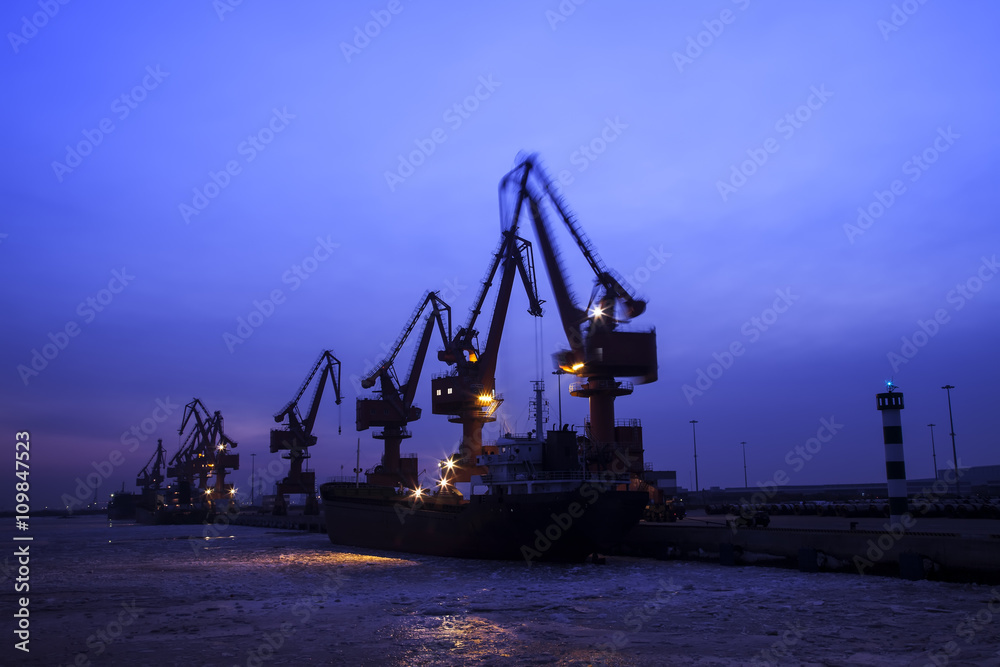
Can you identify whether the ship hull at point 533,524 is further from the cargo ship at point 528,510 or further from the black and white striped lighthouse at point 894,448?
the black and white striped lighthouse at point 894,448

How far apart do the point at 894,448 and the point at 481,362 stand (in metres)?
42.6

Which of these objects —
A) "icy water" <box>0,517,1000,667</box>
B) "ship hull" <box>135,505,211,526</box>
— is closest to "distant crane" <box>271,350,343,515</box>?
"ship hull" <box>135,505,211,526</box>

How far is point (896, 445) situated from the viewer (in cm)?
3064

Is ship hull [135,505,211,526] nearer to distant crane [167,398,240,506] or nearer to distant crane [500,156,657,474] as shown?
distant crane [167,398,240,506]

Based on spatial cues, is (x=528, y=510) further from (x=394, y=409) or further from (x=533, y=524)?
→ (x=394, y=409)

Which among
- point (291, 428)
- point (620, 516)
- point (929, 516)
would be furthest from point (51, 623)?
point (291, 428)

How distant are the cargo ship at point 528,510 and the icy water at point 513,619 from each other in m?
2.33

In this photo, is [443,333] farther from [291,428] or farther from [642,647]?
[642,647]

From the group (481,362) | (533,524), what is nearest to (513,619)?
(533,524)

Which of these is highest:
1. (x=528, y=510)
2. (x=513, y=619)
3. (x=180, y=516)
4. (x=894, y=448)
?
(x=894, y=448)

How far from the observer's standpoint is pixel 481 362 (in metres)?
68.7

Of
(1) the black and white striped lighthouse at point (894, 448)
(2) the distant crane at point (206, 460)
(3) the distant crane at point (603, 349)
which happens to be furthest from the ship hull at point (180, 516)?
(1) the black and white striped lighthouse at point (894, 448)

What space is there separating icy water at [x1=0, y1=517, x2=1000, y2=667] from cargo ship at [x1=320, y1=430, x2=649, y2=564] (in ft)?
7.65

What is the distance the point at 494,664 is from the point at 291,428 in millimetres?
95350
